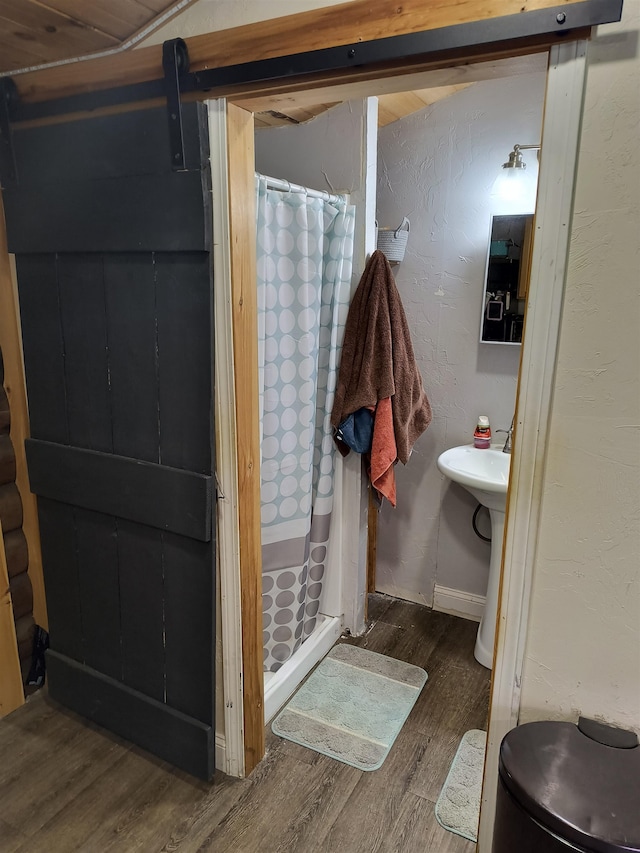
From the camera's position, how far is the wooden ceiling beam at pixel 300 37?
113 cm

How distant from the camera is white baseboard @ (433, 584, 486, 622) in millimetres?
2740

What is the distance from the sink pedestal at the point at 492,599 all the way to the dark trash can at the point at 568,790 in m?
1.03

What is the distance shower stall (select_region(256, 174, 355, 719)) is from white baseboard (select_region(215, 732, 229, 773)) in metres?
0.26

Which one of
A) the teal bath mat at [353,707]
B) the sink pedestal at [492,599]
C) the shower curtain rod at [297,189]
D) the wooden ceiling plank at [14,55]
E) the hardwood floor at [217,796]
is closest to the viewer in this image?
the wooden ceiling plank at [14,55]

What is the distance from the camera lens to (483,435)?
2.50m

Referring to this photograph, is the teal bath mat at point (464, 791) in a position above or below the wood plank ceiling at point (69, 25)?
below

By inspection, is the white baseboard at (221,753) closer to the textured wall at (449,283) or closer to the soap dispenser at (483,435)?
the textured wall at (449,283)

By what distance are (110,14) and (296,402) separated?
1211mm

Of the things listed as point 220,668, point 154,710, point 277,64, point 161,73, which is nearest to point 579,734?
point 220,668

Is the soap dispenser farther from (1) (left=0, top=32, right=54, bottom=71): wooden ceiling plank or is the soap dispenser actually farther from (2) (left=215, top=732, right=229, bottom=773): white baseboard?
(1) (left=0, top=32, right=54, bottom=71): wooden ceiling plank

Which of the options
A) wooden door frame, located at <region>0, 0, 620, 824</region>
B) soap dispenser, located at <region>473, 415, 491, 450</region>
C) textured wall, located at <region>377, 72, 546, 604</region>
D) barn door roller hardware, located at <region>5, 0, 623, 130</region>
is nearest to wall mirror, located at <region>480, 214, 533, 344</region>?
textured wall, located at <region>377, 72, 546, 604</region>

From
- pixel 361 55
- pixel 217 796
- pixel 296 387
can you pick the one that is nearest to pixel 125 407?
pixel 296 387

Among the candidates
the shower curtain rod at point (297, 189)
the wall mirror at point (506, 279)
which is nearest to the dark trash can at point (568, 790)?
the wall mirror at point (506, 279)

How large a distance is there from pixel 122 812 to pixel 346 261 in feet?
6.45
